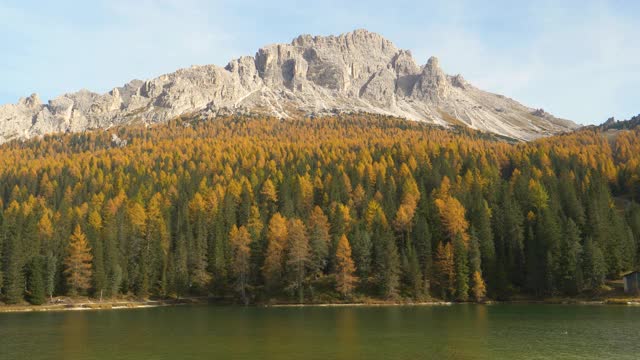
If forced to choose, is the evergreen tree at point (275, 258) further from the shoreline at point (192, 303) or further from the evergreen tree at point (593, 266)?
the evergreen tree at point (593, 266)

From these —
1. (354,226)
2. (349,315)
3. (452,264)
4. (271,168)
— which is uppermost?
(271,168)

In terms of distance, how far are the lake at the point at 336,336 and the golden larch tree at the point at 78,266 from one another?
30455 millimetres

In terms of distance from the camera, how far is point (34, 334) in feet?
184

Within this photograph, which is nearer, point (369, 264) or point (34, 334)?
point (34, 334)

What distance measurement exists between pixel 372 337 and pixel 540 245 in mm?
63678

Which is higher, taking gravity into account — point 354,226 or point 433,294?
point 354,226

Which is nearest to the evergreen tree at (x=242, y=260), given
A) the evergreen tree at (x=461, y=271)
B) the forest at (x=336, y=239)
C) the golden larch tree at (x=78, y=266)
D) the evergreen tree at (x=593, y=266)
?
the forest at (x=336, y=239)

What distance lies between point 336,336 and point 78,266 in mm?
73202

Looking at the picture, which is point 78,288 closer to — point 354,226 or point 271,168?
point 354,226

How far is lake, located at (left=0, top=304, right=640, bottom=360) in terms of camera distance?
41844 millimetres

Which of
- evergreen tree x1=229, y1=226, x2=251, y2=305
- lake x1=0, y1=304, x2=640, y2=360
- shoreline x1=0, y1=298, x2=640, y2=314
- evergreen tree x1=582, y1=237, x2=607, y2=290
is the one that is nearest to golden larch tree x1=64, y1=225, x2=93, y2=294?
shoreline x1=0, y1=298, x2=640, y2=314

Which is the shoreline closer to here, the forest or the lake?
the forest

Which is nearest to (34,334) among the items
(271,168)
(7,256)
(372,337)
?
(372,337)

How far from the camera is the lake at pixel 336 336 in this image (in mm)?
41844
